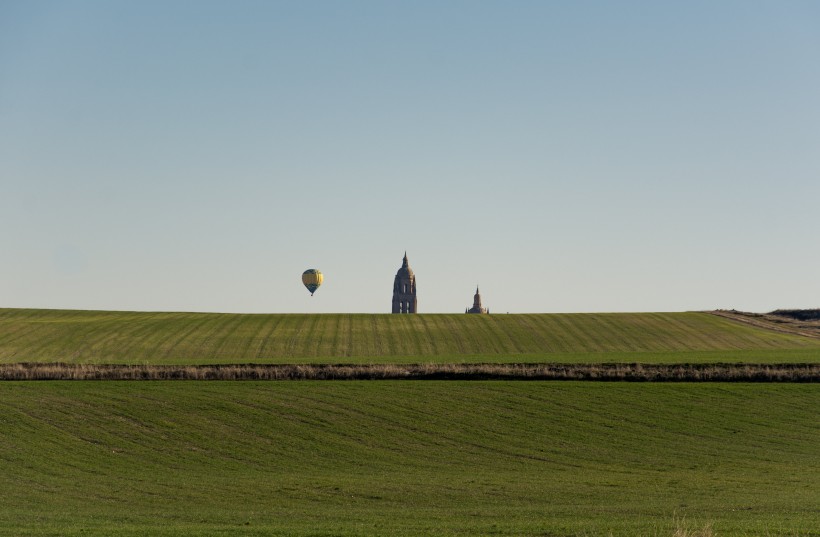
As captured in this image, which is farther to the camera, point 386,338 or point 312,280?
point 312,280

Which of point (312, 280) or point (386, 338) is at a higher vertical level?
point (312, 280)

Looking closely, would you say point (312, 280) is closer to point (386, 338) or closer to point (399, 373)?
point (386, 338)

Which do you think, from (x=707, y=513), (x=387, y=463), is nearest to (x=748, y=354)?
(x=387, y=463)

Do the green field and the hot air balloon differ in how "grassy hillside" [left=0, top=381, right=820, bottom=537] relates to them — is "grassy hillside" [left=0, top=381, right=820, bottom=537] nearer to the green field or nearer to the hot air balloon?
the green field

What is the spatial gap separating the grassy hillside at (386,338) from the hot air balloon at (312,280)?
46.5 m

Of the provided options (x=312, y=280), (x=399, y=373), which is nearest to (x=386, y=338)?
(x=399, y=373)

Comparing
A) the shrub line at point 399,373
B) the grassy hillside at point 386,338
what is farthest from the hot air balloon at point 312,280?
the shrub line at point 399,373

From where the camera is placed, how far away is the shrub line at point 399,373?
50125mm

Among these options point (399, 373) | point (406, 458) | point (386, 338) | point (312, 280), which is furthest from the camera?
point (312, 280)

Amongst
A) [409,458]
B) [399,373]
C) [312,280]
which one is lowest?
[409,458]

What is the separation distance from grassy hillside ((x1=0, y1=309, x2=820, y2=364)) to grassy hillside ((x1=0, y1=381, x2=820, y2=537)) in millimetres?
18947

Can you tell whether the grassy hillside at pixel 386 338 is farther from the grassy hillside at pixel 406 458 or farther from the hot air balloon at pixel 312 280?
the hot air balloon at pixel 312 280

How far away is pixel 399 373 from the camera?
50844 millimetres

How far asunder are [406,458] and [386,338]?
161 feet
